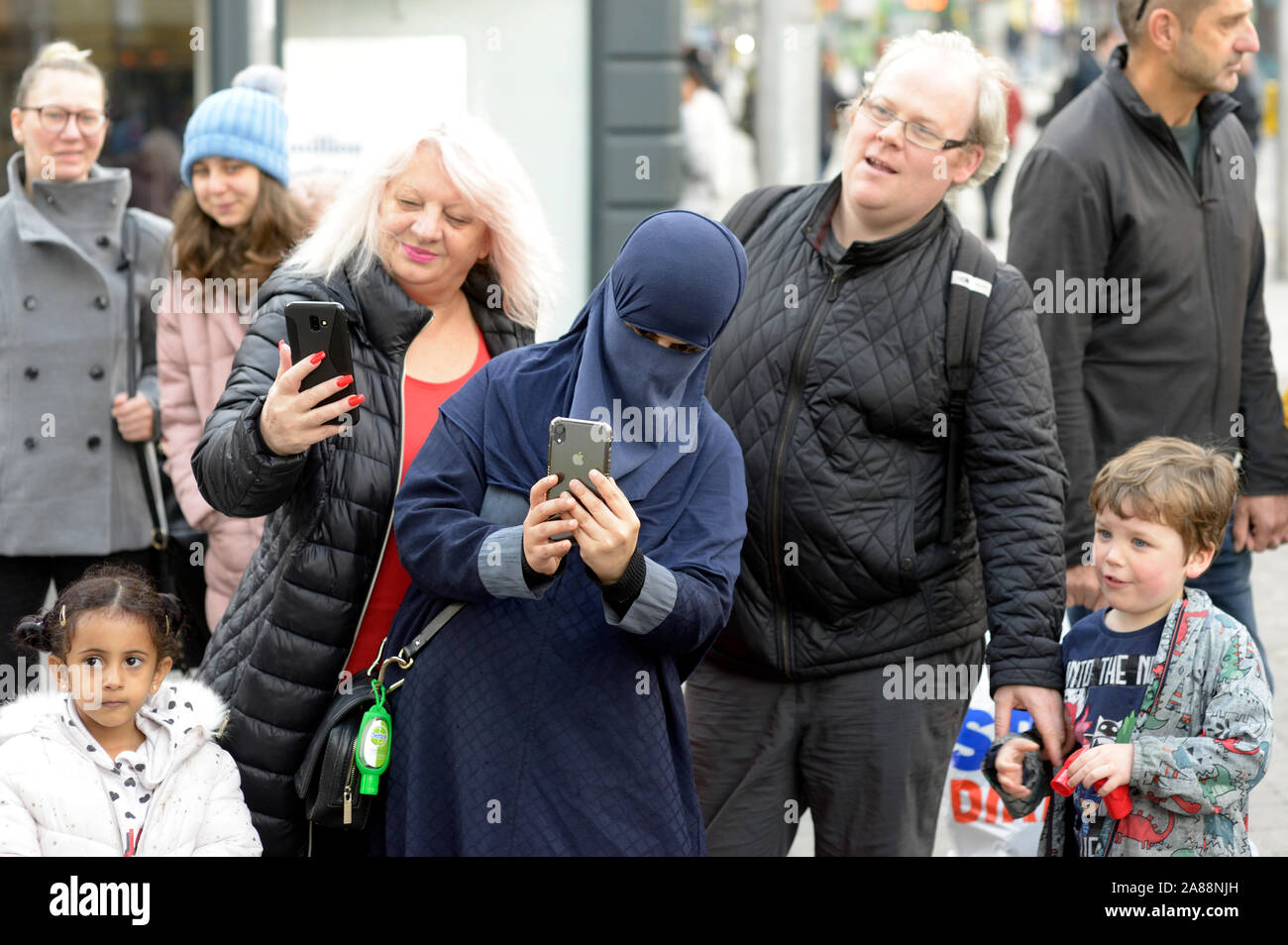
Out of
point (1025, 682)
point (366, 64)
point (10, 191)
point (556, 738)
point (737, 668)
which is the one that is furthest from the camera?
point (366, 64)

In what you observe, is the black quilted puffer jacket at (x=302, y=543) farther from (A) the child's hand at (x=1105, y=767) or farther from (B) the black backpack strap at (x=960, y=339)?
(A) the child's hand at (x=1105, y=767)

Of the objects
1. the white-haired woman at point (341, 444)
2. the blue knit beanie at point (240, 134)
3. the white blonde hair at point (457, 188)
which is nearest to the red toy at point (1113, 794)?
the white-haired woman at point (341, 444)

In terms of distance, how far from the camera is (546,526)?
8.52 ft

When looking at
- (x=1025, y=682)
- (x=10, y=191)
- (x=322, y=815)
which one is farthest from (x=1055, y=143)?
(x=10, y=191)

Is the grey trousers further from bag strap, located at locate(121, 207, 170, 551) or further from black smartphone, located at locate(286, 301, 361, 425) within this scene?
bag strap, located at locate(121, 207, 170, 551)

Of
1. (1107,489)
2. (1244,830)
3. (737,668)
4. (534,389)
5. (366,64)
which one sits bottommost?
(1244,830)

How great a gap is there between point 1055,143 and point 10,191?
283 centimetres

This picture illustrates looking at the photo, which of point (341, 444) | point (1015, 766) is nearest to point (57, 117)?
point (341, 444)

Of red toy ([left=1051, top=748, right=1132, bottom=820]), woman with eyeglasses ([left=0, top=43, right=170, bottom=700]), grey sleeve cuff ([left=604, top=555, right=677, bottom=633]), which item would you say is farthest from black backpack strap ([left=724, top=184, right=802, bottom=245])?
woman with eyeglasses ([left=0, top=43, right=170, bottom=700])

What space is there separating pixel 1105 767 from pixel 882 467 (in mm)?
707

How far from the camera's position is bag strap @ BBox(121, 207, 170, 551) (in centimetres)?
483

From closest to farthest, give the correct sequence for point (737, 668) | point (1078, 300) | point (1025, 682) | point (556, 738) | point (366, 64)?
point (556, 738) < point (1025, 682) < point (737, 668) < point (1078, 300) < point (366, 64)

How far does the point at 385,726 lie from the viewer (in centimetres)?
288

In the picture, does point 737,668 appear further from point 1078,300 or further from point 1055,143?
point 1055,143
